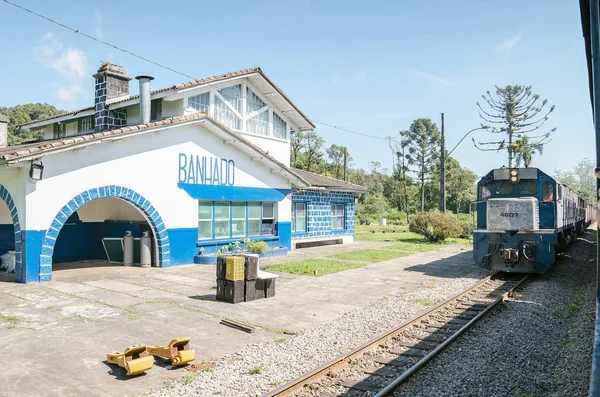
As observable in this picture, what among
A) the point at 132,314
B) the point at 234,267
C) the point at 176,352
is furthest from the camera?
the point at 234,267

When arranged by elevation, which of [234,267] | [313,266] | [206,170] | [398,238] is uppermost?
[206,170]

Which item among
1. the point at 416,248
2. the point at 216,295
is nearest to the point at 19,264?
the point at 216,295

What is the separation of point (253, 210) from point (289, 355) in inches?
476

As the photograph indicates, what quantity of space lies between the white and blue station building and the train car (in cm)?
831

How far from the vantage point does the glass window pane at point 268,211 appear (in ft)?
61.8

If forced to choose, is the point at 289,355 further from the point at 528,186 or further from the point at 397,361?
the point at 528,186

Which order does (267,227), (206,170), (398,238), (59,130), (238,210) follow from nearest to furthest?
(206,170) → (238,210) → (267,227) → (59,130) → (398,238)

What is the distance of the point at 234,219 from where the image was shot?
17.4 metres

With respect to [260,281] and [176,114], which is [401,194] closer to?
[176,114]

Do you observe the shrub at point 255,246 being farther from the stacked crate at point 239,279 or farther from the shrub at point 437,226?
the shrub at point 437,226

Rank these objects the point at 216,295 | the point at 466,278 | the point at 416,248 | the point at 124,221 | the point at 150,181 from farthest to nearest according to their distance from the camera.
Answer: the point at 416,248 < the point at 124,221 < the point at 150,181 < the point at 466,278 < the point at 216,295

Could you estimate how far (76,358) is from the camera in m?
6.12

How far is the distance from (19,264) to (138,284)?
317cm

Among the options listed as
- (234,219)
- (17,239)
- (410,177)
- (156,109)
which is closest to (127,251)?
(17,239)
